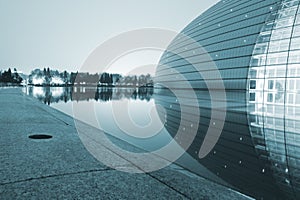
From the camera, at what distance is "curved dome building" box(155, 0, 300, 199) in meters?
6.48

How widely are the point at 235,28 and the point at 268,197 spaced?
138 feet

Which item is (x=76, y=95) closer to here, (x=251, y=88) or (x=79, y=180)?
(x=251, y=88)

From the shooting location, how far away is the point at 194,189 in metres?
3.69

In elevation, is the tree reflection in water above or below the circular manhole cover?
below

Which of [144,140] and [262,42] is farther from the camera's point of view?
[262,42]

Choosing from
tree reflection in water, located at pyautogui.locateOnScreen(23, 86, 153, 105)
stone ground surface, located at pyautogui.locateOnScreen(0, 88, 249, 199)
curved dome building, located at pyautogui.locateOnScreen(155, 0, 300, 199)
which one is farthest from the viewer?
tree reflection in water, located at pyautogui.locateOnScreen(23, 86, 153, 105)

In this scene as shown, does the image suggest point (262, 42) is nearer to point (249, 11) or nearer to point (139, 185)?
point (249, 11)

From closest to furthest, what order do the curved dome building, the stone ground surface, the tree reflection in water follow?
the stone ground surface → the curved dome building → the tree reflection in water

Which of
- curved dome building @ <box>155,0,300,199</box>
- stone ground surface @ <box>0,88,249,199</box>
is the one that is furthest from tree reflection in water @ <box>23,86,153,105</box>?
stone ground surface @ <box>0,88,249,199</box>

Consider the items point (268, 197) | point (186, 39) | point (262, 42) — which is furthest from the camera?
point (186, 39)

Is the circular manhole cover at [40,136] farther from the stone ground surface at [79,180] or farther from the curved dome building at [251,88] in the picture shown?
the curved dome building at [251,88]

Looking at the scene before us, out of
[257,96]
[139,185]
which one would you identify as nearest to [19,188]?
[139,185]

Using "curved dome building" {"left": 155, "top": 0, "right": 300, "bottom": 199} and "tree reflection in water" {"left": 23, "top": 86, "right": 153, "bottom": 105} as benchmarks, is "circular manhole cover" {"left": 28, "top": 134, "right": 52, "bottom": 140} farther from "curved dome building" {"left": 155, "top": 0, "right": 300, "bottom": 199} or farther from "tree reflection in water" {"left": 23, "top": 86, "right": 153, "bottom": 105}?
"tree reflection in water" {"left": 23, "top": 86, "right": 153, "bottom": 105}

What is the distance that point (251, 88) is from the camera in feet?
112
